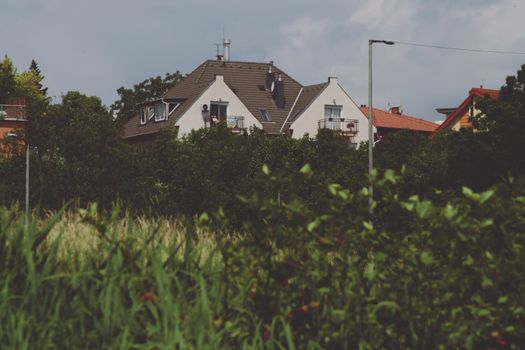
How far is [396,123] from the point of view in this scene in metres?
86.2

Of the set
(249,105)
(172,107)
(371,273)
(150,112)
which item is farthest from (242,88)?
(371,273)

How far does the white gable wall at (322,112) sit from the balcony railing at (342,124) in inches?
13.5

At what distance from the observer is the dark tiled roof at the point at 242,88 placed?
225 feet

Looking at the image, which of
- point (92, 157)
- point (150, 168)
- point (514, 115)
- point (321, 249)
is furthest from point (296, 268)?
point (150, 168)

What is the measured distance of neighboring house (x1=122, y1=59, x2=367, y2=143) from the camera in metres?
66.6

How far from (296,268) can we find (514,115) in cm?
2917

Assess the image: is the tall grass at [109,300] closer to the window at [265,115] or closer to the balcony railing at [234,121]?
the balcony railing at [234,121]

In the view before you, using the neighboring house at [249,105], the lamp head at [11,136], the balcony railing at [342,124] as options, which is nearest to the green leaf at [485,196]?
the lamp head at [11,136]

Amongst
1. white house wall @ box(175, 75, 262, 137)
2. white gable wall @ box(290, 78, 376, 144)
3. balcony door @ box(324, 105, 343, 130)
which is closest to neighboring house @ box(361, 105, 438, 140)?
white gable wall @ box(290, 78, 376, 144)

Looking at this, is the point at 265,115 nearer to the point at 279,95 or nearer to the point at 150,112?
the point at 279,95

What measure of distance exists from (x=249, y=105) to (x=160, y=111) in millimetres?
6247

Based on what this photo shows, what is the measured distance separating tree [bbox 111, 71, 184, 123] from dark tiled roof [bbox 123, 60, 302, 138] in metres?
19.2

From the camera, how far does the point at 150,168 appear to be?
46.4 meters

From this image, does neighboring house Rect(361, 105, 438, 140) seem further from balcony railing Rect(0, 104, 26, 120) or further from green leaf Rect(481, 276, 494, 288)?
green leaf Rect(481, 276, 494, 288)
